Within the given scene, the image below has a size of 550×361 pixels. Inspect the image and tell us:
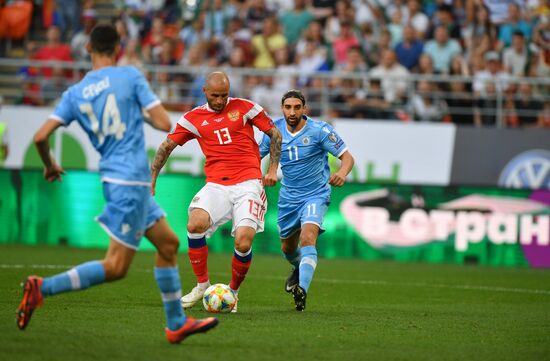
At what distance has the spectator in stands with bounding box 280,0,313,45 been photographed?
22.9 meters

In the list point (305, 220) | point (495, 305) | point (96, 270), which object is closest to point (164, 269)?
point (96, 270)

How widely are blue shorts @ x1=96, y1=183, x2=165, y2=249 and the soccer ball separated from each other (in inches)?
105

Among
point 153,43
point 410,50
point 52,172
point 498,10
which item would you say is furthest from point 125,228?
point 498,10

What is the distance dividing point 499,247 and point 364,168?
12.1ft

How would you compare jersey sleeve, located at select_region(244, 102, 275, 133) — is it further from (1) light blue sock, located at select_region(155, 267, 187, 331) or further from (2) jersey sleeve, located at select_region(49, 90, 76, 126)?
(2) jersey sleeve, located at select_region(49, 90, 76, 126)

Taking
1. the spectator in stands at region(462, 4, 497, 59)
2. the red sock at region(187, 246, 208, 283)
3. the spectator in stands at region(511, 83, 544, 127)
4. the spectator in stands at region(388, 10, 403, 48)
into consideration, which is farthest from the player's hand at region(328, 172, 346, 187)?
the spectator in stands at region(388, 10, 403, 48)

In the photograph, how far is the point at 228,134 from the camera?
11086 mm

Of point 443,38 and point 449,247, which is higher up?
point 443,38

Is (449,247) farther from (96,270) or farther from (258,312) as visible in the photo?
(96,270)

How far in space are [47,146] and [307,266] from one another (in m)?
4.07

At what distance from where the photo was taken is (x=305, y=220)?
11531mm

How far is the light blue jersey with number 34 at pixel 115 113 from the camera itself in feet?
25.6

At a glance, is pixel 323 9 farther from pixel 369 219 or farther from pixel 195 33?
pixel 369 219

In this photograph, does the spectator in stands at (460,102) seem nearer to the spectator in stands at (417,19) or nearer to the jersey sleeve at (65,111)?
the spectator in stands at (417,19)
